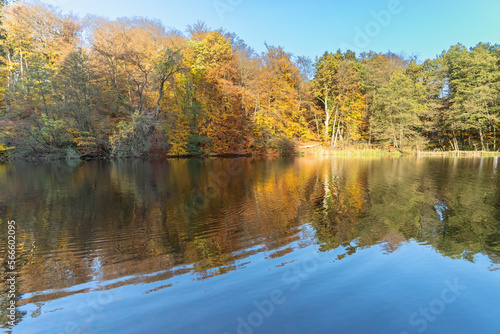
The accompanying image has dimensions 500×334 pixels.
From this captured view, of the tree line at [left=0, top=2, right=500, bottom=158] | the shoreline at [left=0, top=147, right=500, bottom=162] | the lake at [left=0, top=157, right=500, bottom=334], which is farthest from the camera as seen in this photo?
the shoreline at [left=0, top=147, right=500, bottom=162]

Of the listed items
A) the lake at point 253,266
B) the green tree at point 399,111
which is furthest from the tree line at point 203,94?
the lake at point 253,266

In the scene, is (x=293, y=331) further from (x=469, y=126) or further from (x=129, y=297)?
(x=469, y=126)

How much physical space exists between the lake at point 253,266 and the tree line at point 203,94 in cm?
Result: 2394

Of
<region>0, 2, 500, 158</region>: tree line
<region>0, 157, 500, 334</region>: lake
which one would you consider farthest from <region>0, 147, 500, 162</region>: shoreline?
<region>0, 157, 500, 334</region>: lake

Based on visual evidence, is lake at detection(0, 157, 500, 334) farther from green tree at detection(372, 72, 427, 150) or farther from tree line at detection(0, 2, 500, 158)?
green tree at detection(372, 72, 427, 150)

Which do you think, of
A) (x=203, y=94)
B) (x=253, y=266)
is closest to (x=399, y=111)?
(x=203, y=94)

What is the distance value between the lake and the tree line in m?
23.9

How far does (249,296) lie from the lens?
173 inches

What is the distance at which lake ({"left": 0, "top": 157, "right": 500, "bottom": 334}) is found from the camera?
12.8 ft

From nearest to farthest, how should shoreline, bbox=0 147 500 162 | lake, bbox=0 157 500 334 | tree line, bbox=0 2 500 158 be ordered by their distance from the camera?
lake, bbox=0 157 500 334
tree line, bbox=0 2 500 158
shoreline, bbox=0 147 500 162

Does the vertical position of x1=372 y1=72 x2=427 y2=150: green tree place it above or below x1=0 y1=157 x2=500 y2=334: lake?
above

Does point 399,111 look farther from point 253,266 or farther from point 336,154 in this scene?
point 253,266

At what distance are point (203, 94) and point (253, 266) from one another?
3463cm

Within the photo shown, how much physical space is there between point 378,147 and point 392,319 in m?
43.6
